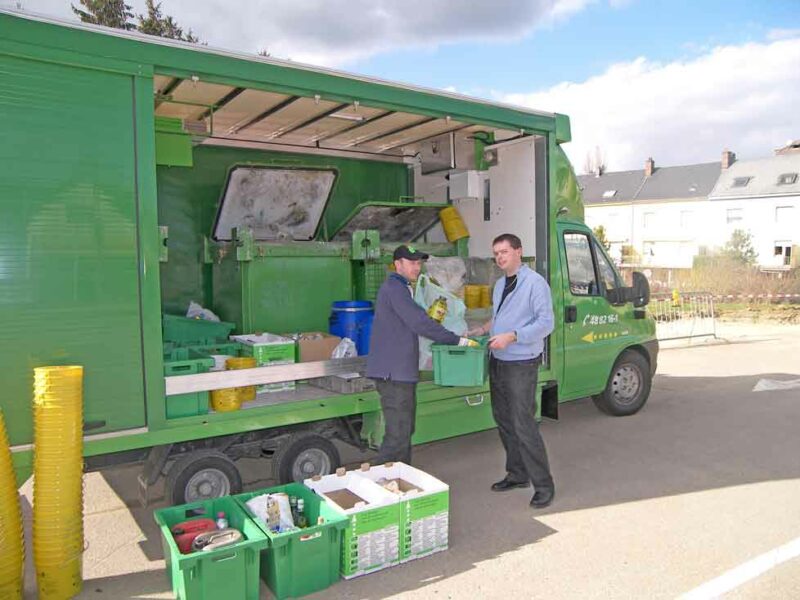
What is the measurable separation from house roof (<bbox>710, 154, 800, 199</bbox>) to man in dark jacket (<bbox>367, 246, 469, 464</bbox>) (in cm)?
3803

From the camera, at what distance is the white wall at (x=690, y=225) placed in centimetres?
3666

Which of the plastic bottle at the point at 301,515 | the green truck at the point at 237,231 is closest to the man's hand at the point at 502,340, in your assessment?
the green truck at the point at 237,231

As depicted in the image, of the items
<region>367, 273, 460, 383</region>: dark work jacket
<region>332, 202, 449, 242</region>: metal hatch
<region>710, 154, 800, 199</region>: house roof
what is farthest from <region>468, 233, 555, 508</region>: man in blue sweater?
<region>710, 154, 800, 199</region>: house roof

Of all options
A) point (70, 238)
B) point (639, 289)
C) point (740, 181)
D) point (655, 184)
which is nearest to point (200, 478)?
point (70, 238)

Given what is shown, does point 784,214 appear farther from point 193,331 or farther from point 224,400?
point 224,400

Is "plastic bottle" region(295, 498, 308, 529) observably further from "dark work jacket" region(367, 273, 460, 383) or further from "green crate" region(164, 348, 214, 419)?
"dark work jacket" region(367, 273, 460, 383)

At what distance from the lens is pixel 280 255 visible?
5922mm

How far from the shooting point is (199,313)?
6160 mm

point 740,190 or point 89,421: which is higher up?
point 740,190

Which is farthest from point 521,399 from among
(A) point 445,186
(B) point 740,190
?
(B) point 740,190

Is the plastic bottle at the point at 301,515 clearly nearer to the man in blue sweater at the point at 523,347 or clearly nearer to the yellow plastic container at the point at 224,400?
the yellow plastic container at the point at 224,400

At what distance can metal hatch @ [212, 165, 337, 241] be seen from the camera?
250 inches

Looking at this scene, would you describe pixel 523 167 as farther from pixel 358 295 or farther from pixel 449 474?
pixel 449 474

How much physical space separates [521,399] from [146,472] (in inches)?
103
